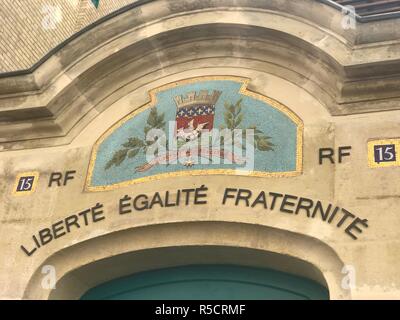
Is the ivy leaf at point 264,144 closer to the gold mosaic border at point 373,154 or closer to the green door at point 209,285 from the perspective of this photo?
the gold mosaic border at point 373,154

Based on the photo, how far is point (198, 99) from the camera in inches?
262

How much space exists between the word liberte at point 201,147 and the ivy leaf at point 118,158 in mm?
250

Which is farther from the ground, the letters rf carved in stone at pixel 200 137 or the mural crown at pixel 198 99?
the mural crown at pixel 198 99

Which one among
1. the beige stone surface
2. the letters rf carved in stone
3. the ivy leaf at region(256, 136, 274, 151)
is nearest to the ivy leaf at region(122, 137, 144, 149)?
the letters rf carved in stone

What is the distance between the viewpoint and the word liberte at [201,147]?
6137 millimetres

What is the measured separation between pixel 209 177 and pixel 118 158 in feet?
3.43

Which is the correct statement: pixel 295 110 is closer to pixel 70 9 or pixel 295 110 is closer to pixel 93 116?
pixel 93 116

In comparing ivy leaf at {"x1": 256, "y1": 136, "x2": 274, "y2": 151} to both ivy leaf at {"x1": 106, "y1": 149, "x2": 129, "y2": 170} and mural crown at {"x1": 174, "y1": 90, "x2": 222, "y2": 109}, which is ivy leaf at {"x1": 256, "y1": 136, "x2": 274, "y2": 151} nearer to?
mural crown at {"x1": 174, "y1": 90, "x2": 222, "y2": 109}

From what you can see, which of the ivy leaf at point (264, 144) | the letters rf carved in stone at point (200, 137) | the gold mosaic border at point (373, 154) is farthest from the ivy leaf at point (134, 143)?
the gold mosaic border at point (373, 154)

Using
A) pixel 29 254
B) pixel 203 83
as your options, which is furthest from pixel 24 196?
pixel 203 83

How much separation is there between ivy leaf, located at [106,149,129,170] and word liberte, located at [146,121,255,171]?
0.82 feet

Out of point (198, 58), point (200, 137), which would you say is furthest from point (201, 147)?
point (198, 58)

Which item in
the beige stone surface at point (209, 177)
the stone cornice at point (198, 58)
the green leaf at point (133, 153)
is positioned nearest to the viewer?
the beige stone surface at point (209, 177)

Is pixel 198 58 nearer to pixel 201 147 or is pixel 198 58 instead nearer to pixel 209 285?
pixel 201 147
